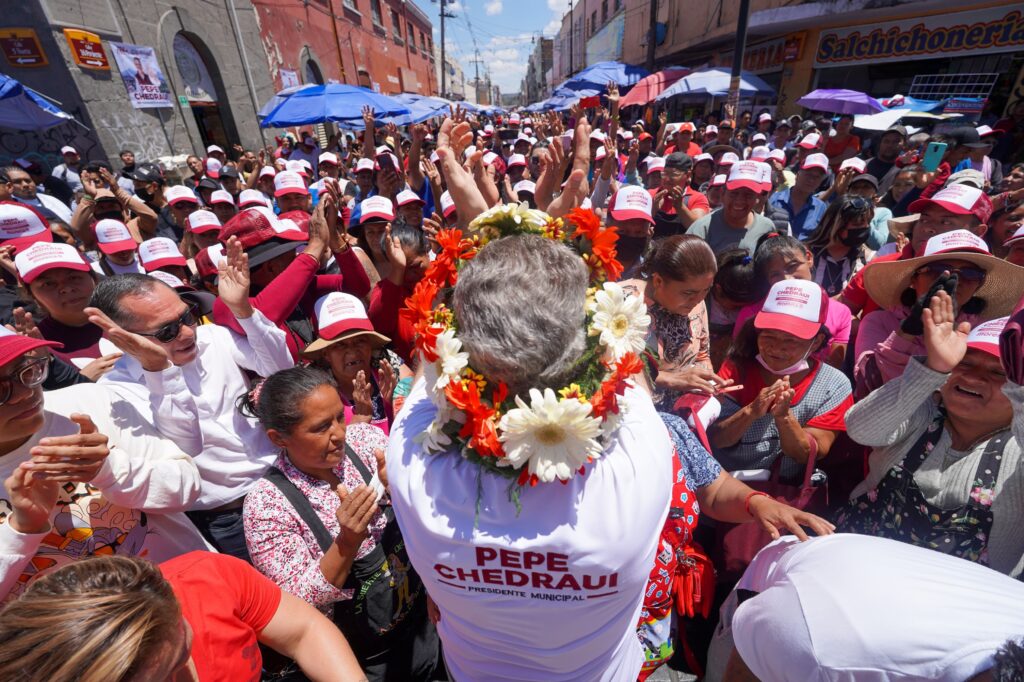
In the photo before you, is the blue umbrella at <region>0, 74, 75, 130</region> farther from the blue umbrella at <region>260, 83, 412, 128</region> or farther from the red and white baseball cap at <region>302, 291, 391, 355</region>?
the red and white baseball cap at <region>302, 291, 391, 355</region>

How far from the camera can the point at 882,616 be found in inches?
44.3

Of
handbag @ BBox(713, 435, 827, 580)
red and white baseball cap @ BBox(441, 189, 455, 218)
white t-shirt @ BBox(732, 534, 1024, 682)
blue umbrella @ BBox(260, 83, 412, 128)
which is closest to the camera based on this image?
white t-shirt @ BBox(732, 534, 1024, 682)

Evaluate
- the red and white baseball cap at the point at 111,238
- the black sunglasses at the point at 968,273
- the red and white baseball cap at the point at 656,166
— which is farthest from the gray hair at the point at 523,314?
the red and white baseball cap at the point at 656,166

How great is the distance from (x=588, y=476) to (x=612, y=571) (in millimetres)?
257

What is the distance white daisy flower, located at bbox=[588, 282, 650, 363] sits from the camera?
1295mm

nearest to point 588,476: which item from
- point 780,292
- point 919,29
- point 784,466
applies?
point 784,466

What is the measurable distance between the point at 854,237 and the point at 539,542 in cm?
440

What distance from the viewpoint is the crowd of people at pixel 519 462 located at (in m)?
1.15

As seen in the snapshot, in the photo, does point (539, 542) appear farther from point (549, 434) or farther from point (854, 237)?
point (854, 237)

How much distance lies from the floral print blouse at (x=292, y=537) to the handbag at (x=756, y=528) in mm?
1772

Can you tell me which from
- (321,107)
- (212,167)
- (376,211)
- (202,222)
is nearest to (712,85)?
(321,107)

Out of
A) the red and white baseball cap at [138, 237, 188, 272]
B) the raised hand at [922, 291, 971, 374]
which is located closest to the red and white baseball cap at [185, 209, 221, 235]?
the red and white baseball cap at [138, 237, 188, 272]

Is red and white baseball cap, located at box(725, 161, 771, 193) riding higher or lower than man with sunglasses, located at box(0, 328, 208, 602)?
higher

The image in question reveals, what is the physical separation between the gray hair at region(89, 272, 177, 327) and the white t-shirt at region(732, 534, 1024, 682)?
2916 mm
